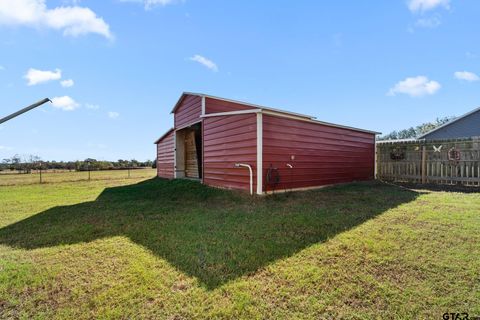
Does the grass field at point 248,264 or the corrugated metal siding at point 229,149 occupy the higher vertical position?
the corrugated metal siding at point 229,149

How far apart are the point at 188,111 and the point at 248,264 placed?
868 cm

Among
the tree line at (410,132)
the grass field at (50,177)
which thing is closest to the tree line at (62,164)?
the grass field at (50,177)

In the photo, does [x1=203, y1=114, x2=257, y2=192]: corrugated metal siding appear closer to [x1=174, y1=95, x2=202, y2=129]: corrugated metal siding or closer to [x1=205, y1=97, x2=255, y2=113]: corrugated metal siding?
[x1=205, y1=97, x2=255, y2=113]: corrugated metal siding

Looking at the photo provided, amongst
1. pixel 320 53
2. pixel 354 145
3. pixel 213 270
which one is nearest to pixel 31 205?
pixel 213 270

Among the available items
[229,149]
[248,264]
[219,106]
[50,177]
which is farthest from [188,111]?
[50,177]

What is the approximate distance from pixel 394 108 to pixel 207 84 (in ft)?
62.5

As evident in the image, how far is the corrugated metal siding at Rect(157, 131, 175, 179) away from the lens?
12596 millimetres

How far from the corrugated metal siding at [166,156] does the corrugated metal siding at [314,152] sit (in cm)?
728

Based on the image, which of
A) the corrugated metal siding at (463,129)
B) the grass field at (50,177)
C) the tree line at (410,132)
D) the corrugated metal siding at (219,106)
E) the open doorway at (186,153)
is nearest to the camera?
the corrugated metal siding at (219,106)

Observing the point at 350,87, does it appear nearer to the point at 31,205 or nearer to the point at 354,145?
the point at 354,145

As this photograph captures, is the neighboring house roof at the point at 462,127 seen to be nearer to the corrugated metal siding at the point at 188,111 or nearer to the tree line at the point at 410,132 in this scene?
the corrugated metal siding at the point at 188,111

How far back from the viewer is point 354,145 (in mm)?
9234

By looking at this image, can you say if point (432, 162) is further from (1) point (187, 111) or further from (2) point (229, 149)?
(1) point (187, 111)

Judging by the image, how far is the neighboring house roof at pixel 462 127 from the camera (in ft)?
44.7
